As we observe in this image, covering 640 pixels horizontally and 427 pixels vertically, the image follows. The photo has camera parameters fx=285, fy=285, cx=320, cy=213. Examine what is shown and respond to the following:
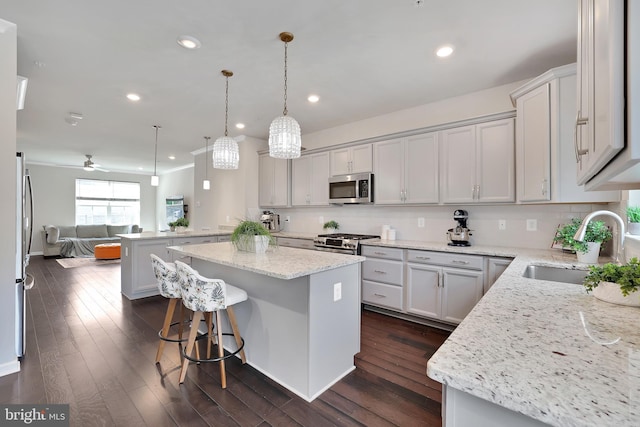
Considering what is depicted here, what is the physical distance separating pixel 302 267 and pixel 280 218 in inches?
147

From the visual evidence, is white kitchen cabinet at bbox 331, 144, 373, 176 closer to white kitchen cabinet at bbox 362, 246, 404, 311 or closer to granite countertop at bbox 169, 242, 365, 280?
white kitchen cabinet at bbox 362, 246, 404, 311

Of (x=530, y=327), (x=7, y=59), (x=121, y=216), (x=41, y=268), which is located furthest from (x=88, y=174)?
(x=530, y=327)

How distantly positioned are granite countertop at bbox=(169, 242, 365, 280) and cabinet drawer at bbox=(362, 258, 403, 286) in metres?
1.24

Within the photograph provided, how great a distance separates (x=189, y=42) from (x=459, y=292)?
340 centimetres

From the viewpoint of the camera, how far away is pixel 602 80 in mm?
673

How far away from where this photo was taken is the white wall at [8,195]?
84.4 inches

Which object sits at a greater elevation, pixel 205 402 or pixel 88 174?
pixel 88 174

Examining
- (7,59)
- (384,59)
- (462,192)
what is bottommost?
(462,192)

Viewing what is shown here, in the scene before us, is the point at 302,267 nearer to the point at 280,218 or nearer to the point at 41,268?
the point at 280,218

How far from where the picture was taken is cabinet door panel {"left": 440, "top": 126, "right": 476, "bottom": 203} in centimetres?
315

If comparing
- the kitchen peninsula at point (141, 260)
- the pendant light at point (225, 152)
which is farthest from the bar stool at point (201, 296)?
the kitchen peninsula at point (141, 260)

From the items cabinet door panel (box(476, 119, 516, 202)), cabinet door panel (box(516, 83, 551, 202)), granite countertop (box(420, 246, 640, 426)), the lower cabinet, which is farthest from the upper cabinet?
granite countertop (box(420, 246, 640, 426))

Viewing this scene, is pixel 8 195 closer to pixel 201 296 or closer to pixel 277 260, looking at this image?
pixel 201 296

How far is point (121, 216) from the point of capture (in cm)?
990
